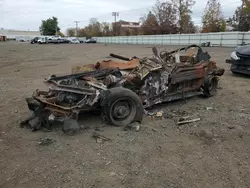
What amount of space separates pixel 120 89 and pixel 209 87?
A: 281cm

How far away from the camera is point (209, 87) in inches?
231

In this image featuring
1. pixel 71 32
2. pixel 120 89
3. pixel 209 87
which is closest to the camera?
pixel 120 89

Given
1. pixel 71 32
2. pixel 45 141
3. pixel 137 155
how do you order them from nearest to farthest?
pixel 137 155 → pixel 45 141 → pixel 71 32

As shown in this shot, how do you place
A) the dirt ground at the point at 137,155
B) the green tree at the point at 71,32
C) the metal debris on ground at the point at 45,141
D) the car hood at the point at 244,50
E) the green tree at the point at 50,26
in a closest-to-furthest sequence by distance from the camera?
1. the dirt ground at the point at 137,155
2. the metal debris on ground at the point at 45,141
3. the car hood at the point at 244,50
4. the green tree at the point at 50,26
5. the green tree at the point at 71,32

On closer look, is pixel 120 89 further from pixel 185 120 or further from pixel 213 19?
pixel 213 19

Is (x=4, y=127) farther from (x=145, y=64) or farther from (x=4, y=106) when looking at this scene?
(x=145, y=64)

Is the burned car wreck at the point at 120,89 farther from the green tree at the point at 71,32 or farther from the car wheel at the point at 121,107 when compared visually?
the green tree at the point at 71,32

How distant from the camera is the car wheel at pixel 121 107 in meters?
3.95

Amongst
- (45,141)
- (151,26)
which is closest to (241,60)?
(45,141)

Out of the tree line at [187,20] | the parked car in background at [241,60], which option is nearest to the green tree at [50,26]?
the tree line at [187,20]

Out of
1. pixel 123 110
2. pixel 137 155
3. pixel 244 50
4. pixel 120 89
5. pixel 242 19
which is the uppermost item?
pixel 242 19

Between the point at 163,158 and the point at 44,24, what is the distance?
108 meters

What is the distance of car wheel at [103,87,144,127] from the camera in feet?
13.0

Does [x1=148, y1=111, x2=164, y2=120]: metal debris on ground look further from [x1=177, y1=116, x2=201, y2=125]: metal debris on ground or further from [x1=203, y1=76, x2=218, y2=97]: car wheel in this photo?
[x1=203, y1=76, x2=218, y2=97]: car wheel
